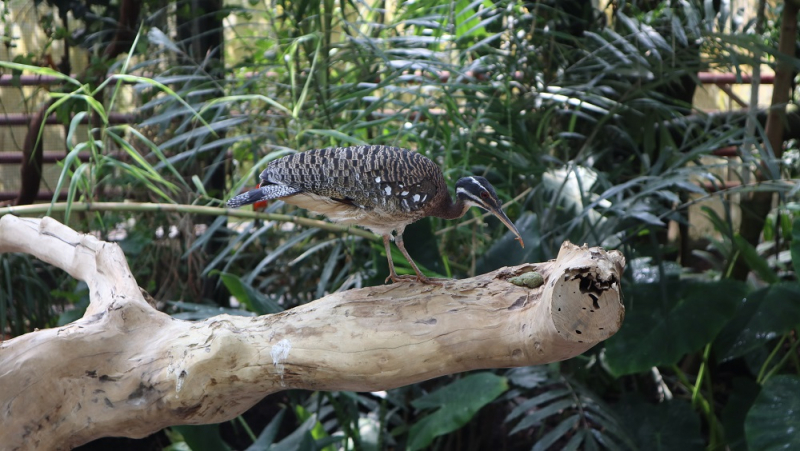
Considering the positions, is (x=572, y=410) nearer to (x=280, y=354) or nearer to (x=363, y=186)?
(x=363, y=186)

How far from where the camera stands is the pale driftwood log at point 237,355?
1538mm

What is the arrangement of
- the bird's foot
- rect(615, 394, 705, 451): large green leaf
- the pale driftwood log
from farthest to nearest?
rect(615, 394, 705, 451): large green leaf, the bird's foot, the pale driftwood log

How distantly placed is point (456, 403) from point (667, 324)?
82 centimetres

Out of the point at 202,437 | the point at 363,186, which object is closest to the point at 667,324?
the point at 363,186

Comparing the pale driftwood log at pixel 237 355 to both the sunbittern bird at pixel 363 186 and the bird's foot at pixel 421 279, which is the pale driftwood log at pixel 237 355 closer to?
the bird's foot at pixel 421 279

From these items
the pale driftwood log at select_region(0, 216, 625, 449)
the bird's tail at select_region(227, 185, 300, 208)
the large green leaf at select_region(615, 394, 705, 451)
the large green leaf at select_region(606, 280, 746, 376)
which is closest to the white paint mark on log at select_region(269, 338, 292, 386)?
the pale driftwood log at select_region(0, 216, 625, 449)

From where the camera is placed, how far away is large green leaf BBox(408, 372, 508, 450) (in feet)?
7.51

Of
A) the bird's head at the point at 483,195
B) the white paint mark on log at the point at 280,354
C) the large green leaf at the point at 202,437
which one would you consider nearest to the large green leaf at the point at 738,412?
the bird's head at the point at 483,195

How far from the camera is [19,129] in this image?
4.04 metres

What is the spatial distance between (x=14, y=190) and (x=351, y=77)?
199 cm

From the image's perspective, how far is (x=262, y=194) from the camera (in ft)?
6.02

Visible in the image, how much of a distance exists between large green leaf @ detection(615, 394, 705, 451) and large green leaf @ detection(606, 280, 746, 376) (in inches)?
12.4

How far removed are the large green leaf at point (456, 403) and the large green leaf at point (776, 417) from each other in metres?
0.84

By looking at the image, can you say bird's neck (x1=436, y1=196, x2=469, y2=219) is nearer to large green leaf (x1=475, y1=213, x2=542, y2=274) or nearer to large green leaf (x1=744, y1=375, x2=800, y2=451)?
large green leaf (x1=475, y1=213, x2=542, y2=274)
